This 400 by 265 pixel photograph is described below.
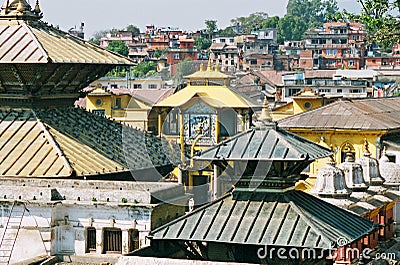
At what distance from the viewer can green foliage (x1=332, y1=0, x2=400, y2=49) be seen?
922 inches

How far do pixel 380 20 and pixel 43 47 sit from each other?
869cm

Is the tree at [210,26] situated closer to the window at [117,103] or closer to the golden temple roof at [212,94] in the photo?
the window at [117,103]

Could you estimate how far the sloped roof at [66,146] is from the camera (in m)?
23.4

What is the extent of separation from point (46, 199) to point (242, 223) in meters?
7.27

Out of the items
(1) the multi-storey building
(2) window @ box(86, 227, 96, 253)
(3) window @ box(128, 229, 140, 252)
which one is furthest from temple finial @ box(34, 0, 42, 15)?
(1) the multi-storey building

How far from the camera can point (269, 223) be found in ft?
47.4

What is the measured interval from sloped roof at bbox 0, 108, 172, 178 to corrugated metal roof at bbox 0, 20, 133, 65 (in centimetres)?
154

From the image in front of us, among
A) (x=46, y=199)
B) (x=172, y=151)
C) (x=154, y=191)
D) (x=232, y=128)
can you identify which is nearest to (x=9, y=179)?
(x=46, y=199)

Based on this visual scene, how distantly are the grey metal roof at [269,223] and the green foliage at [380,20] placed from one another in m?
9.06

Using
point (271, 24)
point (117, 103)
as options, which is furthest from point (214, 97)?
point (271, 24)

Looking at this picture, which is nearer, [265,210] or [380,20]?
[265,210]

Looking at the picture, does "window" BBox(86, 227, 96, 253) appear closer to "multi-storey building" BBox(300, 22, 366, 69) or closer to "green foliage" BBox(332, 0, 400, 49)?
"green foliage" BBox(332, 0, 400, 49)

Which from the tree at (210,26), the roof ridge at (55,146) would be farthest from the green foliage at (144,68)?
the roof ridge at (55,146)

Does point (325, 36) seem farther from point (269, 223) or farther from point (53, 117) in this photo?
point (269, 223)
